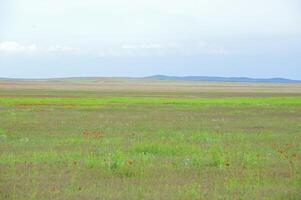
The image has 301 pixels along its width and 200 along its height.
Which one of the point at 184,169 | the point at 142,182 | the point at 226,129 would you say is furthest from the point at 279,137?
→ the point at 142,182

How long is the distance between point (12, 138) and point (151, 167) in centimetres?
942

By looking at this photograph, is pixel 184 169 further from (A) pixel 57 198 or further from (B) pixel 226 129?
(B) pixel 226 129

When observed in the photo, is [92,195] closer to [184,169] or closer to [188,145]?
[184,169]

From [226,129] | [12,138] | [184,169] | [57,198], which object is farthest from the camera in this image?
[226,129]

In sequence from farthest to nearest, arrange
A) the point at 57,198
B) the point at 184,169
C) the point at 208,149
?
the point at 208,149, the point at 184,169, the point at 57,198

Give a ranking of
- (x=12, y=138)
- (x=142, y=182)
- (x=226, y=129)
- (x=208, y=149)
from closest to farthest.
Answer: (x=142, y=182) < (x=208, y=149) < (x=12, y=138) < (x=226, y=129)

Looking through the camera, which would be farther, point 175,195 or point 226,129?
point 226,129

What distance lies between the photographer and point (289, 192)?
11.7m

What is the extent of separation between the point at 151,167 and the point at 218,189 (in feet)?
10.1

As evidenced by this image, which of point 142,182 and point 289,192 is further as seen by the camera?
point 142,182

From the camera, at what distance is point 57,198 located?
11.1m

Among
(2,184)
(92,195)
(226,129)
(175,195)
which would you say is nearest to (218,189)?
(175,195)

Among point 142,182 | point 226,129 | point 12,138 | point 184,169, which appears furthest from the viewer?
point 226,129

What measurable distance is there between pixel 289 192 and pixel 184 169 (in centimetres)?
341
